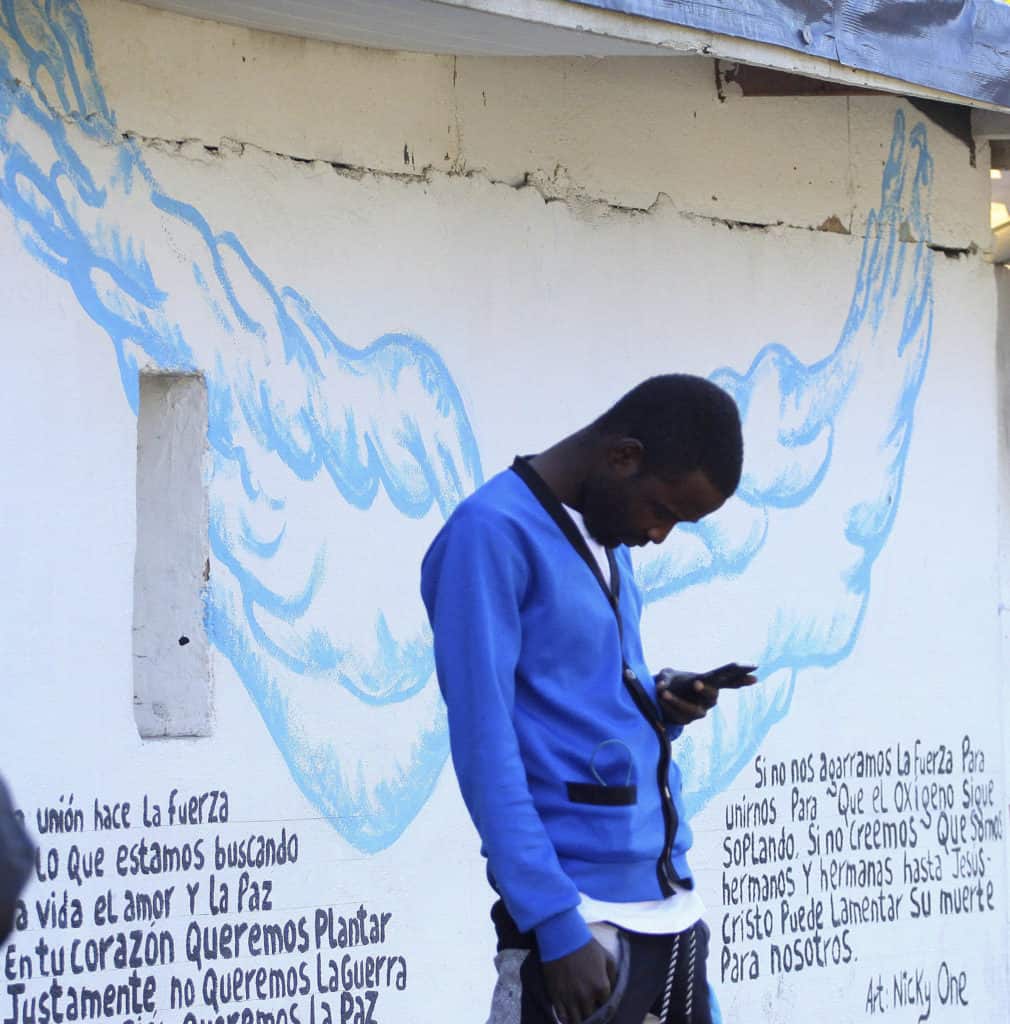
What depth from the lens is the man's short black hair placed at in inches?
128

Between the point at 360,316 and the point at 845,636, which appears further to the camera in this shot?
the point at 845,636

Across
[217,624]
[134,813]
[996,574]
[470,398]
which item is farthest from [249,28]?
[996,574]

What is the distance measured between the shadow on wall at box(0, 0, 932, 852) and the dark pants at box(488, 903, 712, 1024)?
5.95 ft

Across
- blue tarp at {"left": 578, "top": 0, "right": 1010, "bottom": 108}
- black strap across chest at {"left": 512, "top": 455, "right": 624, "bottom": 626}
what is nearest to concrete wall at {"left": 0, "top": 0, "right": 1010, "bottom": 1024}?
blue tarp at {"left": 578, "top": 0, "right": 1010, "bottom": 108}

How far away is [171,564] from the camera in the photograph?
4852mm

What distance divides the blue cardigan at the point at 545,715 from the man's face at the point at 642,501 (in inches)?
2.3

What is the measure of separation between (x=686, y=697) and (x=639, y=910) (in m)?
0.38

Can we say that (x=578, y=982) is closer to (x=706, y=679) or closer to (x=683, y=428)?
(x=706, y=679)

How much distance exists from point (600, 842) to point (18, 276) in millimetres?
2124

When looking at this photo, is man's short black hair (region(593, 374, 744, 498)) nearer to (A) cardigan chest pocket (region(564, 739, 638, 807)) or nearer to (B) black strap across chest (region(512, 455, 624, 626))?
(B) black strap across chest (region(512, 455, 624, 626))

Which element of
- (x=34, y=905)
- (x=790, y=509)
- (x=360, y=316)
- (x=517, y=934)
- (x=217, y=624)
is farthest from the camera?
(x=790, y=509)

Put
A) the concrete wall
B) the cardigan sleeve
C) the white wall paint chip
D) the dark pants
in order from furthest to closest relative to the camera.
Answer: the white wall paint chip < the concrete wall < the dark pants < the cardigan sleeve

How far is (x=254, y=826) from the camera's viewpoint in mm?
4883

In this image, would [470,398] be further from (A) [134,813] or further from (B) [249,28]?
(A) [134,813]
